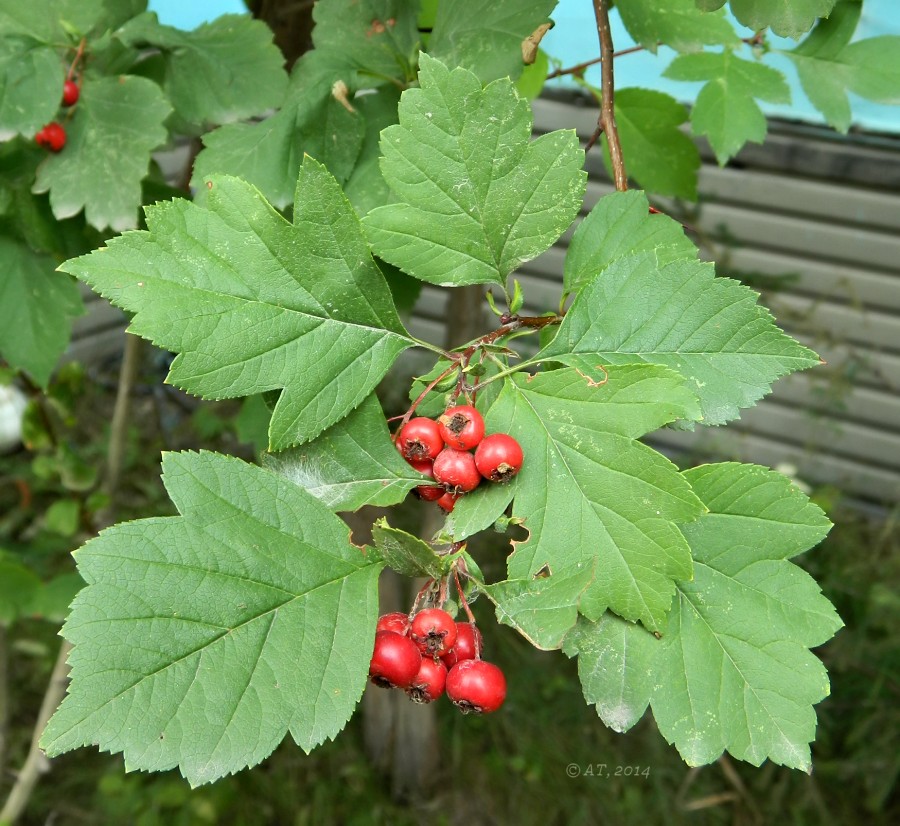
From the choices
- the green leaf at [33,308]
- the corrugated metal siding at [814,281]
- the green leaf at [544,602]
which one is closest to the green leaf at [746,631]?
the green leaf at [544,602]

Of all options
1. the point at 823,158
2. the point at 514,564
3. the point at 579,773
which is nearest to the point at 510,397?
the point at 514,564

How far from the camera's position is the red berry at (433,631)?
2.38ft

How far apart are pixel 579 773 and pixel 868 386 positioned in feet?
7.68

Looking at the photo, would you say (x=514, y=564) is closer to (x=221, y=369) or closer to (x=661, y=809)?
(x=221, y=369)

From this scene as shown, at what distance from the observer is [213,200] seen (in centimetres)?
76

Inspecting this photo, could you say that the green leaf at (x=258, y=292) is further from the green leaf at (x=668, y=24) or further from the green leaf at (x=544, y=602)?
the green leaf at (x=668, y=24)

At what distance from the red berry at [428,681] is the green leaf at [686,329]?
0.94 ft

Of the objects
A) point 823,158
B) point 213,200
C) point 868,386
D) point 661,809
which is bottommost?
point 661,809

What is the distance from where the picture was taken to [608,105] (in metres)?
0.94

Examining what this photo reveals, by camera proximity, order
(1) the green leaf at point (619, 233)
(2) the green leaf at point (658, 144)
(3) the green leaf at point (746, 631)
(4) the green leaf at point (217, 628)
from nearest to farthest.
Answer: (4) the green leaf at point (217, 628) < (3) the green leaf at point (746, 631) < (1) the green leaf at point (619, 233) < (2) the green leaf at point (658, 144)

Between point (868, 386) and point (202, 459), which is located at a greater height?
point (202, 459)

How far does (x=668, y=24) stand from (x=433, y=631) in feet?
2.73

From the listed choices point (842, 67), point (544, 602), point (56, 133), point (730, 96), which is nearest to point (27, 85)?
point (56, 133)

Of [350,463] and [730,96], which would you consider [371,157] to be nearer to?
[350,463]
